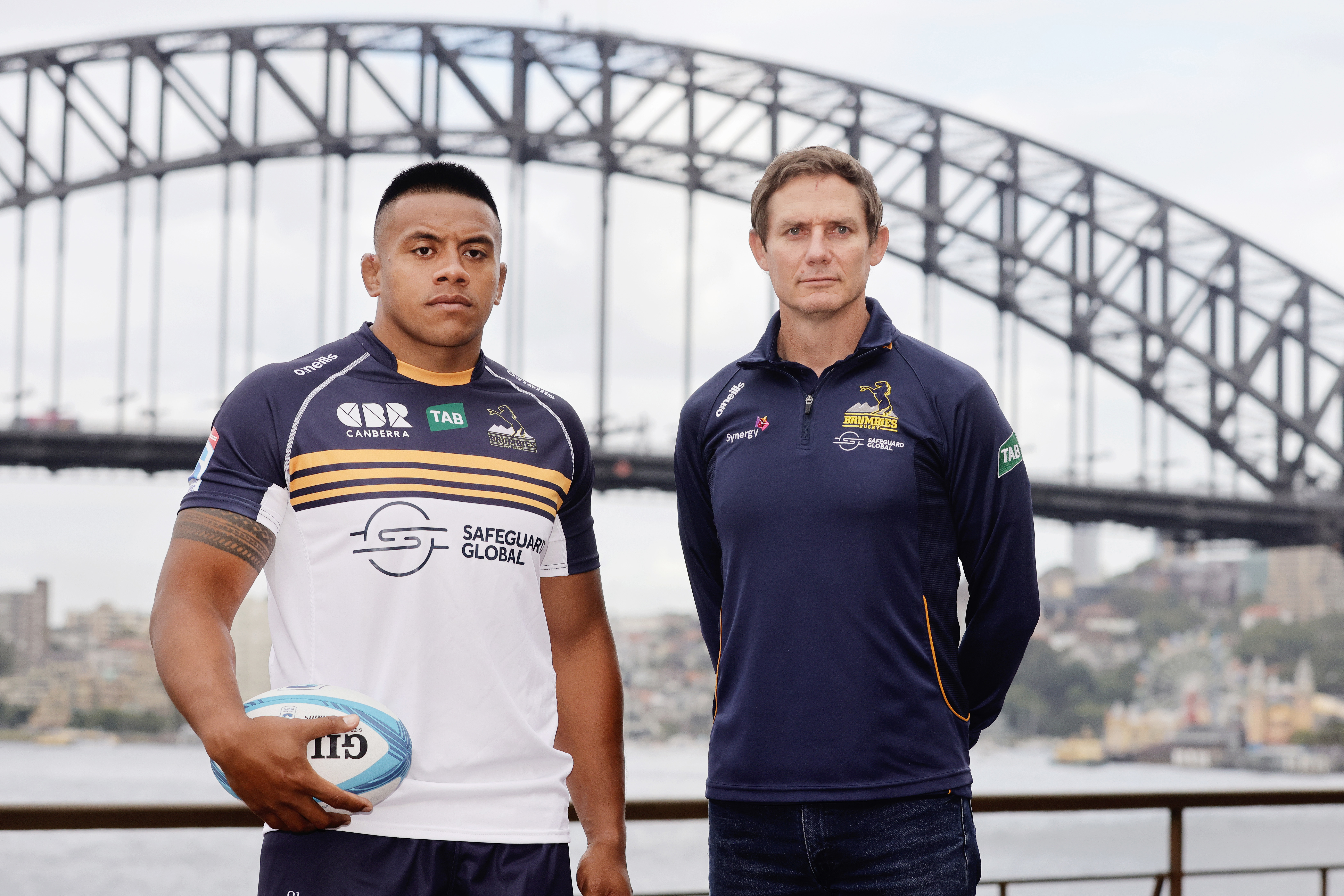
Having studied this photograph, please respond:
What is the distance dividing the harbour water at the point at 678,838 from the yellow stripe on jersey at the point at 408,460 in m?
23.7

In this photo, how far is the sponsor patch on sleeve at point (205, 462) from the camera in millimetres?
1938

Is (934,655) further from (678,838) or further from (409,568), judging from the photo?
(678,838)

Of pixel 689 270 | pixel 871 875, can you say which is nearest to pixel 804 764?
pixel 871 875

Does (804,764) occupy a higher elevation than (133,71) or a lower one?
lower

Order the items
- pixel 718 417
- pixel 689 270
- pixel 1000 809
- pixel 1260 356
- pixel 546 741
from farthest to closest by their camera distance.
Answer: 1. pixel 1260 356
2. pixel 689 270
3. pixel 1000 809
4. pixel 718 417
5. pixel 546 741

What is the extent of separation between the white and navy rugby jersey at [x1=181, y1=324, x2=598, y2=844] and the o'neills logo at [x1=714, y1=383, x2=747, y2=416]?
48cm

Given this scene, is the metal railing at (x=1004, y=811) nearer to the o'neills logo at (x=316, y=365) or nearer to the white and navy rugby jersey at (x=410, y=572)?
the white and navy rugby jersey at (x=410, y=572)

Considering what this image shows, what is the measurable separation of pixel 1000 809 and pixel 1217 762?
148 ft

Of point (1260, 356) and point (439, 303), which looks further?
point (1260, 356)

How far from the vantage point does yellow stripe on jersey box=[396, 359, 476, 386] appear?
83.5 inches

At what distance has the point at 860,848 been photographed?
2.15 m

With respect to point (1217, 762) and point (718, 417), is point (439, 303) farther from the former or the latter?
point (1217, 762)

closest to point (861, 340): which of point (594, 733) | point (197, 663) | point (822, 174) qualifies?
point (822, 174)

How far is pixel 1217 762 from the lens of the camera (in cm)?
4434
